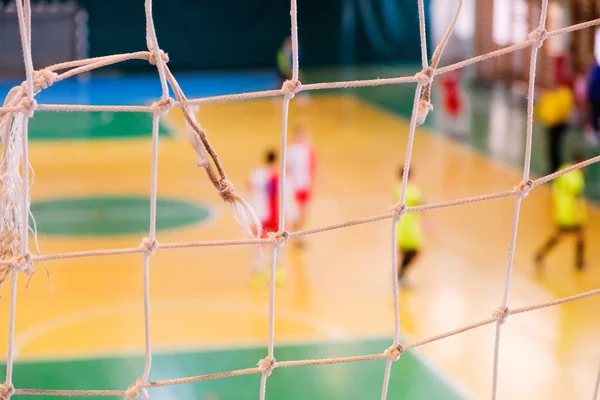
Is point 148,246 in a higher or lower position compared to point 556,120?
lower

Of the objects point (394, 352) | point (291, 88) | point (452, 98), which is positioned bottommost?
point (394, 352)

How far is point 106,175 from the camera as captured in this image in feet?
46.0

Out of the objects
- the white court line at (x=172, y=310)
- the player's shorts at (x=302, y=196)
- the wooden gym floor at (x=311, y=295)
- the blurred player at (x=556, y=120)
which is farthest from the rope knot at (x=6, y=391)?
the blurred player at (x=556, y=120)

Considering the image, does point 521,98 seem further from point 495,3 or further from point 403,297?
point 403,297

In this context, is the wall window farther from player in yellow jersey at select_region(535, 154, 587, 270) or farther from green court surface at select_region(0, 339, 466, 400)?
green court surface at select_region(0, 339, 466, 400)

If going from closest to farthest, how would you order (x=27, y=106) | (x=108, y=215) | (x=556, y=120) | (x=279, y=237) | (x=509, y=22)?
(x=27, y=106)
(x=279, y=237)
(x=108, y=215)
(x=556, y=120)
(x=509, y=22)

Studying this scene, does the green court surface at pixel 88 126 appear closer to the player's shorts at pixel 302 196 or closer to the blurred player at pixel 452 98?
the blurred player at pixel 452 98

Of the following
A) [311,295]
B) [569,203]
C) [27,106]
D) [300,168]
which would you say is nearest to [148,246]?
[27,106]

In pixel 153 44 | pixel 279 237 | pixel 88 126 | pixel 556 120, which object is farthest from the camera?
pixel 88 126

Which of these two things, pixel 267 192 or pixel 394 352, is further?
pixel 267 192

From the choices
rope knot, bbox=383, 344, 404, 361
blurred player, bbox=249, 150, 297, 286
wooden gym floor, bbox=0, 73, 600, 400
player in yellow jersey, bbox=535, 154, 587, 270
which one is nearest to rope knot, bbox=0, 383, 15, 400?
rope knot, bbox=383, 344, 404, 361

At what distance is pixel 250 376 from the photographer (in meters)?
6.82

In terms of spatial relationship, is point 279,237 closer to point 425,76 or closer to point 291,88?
point 291,88

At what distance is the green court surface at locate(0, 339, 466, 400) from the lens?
657cm
